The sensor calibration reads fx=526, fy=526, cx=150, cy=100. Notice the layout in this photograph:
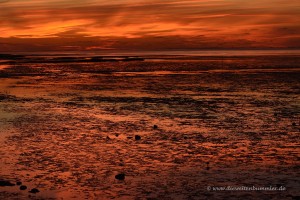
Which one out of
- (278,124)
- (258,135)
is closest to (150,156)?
(258,135)

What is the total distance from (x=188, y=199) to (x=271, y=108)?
16.4 meters

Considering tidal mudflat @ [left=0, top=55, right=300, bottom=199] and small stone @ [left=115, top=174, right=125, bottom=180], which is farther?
small stone @ [left=115, top=174, right=125, bottom=180]

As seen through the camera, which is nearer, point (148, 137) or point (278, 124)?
point (148, 137)

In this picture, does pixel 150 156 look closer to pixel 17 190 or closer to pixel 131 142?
pixel 131 142

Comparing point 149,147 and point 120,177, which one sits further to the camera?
point 149,147

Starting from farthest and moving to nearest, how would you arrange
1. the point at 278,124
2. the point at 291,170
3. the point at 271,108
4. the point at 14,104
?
the point at 14,104, the point at 271,108, the point at 278,124, the point at 291,170

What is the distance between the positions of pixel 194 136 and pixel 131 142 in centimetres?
256

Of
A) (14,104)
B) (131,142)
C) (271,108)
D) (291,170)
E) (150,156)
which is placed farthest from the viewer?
(14,104)

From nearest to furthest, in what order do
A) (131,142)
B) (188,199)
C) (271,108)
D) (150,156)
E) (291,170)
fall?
1. (188,199)
2. (291,170)
3. (150,156)
4. (131,142)
5. (271,108)

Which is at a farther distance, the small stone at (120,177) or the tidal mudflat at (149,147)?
the small stone at (120,177)

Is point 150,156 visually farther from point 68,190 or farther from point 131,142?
point 68,190

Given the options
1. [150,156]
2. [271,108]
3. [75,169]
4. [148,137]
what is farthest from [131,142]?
[271,108]

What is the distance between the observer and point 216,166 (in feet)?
49.2

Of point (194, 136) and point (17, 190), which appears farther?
point (194, 136)
